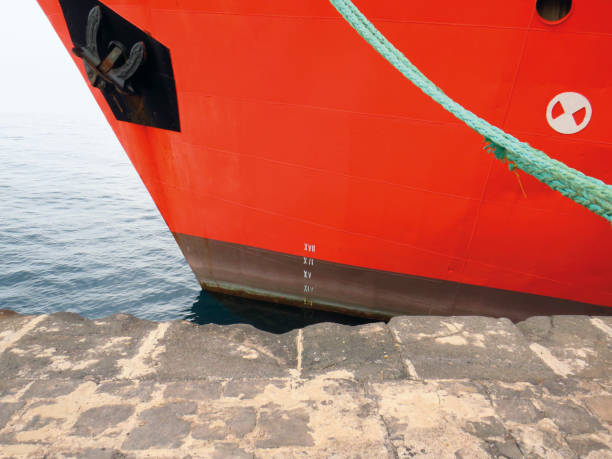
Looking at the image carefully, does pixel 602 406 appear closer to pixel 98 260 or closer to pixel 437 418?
pixel 437 418

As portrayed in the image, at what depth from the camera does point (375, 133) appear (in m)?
3.19

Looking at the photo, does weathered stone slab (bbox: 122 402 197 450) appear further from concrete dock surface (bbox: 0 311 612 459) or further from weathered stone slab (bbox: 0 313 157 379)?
weathered stone slab (bbox: 0 313 157 379)

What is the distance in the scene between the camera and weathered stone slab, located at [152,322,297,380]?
1.69 meters

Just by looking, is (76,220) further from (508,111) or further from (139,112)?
(508,111)

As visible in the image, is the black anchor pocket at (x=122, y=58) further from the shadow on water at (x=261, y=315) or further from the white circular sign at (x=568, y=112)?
the white circular sign at (x=568, y=112)

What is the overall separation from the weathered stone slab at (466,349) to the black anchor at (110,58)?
128 inches

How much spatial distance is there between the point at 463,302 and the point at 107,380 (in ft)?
11.1

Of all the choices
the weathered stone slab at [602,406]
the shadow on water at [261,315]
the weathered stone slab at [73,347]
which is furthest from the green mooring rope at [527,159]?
the shadow on water at [261,315]

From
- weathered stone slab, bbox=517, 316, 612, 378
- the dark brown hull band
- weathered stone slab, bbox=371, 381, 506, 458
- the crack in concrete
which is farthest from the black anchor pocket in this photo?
weathered stone slab, bbox=517, 316, 612, 378

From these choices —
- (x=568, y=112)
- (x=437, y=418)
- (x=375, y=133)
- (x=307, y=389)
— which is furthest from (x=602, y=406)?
(x=375, y=133)

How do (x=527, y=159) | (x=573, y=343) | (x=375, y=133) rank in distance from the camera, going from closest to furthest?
(x=527, y=159)
(x=573, y=343)
(x=375, y=133)

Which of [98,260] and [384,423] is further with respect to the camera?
[98,260]

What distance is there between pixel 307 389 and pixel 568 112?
280cm

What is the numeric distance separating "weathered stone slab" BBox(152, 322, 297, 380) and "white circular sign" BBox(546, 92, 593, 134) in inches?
101
